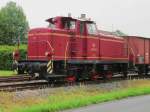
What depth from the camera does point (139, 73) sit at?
105 ft

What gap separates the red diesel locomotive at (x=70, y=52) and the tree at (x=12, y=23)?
51.6 metres

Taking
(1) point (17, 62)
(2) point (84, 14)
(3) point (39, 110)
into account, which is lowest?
(3) point (39, 110)

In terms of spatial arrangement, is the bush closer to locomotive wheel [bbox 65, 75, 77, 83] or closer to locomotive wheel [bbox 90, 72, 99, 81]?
locomotive wheel [bbox 90, 72, 99, 81]

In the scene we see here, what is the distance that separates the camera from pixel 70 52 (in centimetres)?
2358

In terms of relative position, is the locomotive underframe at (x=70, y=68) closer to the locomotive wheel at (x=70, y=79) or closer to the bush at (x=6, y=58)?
the locomotive wheel at (x=70, y=79)

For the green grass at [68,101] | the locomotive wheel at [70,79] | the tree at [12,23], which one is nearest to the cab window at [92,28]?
the locomotive wheel at [70,79]

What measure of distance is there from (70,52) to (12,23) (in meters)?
71.3

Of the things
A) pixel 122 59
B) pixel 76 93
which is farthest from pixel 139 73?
pixel 76 93

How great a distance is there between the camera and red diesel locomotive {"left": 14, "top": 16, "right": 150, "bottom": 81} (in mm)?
22281

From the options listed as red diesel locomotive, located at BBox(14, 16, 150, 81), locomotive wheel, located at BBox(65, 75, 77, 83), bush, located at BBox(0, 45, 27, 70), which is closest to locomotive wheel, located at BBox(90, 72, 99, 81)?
red diesel locomotive, located at BBox(14, 16, 150, 81)

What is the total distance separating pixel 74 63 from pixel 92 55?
6.08ft

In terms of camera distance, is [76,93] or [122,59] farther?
[122,59]

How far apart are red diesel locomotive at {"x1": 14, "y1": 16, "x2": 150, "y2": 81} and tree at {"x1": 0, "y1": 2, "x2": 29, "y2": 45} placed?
2030 inches

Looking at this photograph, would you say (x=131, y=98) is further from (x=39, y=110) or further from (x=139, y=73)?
(x=139, y=73)
